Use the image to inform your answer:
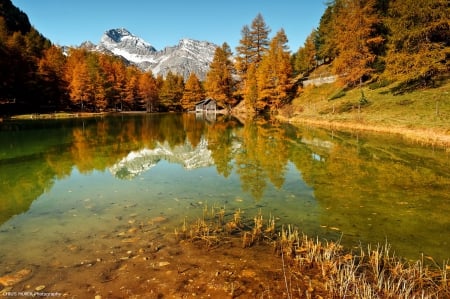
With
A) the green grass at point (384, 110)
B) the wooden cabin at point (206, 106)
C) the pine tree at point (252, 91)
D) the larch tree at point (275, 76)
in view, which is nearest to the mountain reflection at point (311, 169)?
the green grass at point (384, 110)

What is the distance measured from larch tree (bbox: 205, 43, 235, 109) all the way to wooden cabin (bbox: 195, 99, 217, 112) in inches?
219

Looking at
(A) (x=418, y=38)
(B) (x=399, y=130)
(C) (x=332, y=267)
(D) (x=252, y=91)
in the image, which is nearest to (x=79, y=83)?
(D) (x=252, y=91)

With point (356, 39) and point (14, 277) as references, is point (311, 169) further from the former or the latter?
point (356, 39)

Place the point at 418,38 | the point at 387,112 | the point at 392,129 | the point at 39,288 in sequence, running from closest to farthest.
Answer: the point at 39,288 → the point at 392,129 → the point at 387,112 → the point at 418,38

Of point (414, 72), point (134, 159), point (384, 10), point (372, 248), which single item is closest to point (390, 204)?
point (372, 248)

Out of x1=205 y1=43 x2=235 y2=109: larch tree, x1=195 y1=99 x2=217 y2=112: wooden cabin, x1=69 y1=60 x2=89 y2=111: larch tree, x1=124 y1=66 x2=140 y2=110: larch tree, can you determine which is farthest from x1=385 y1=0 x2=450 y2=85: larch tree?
x1=124 y1=66 x2=140 y2=110: larch tree

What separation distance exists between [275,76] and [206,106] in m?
43.2

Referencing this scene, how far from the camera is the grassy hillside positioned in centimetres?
2694

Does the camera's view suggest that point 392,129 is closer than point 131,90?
Yes

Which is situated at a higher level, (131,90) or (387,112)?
(131,90)

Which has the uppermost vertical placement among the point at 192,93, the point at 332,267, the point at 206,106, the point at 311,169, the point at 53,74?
the point at 53,74

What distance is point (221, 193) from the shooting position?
13242mm

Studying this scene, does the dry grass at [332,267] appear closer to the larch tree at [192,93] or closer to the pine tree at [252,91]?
the pine tree at [252,91]

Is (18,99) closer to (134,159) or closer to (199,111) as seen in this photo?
(199,111)
